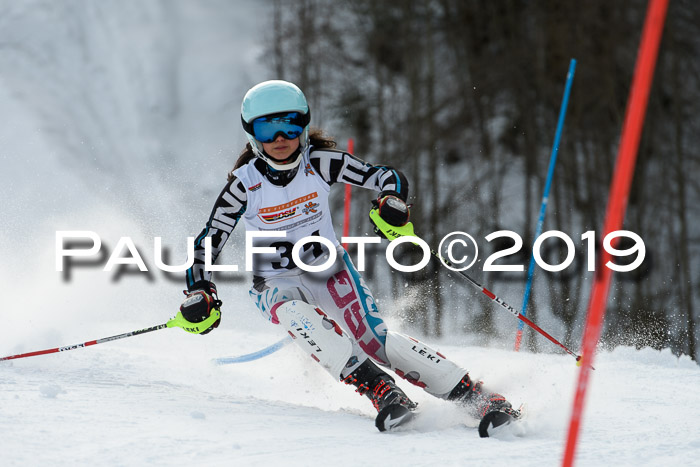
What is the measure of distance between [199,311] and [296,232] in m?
0.62

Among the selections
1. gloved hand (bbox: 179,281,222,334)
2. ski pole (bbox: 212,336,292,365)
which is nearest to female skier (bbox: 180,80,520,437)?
gloved hand (bbox: 179,281,222,334)

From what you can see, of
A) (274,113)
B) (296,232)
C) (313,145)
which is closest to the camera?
(274,113)

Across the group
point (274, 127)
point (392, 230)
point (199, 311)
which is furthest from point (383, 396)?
point (274, 127)

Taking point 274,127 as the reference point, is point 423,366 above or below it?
below

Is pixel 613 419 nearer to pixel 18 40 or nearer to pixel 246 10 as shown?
pixel 18 40

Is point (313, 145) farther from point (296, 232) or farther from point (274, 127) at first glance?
point (296, 232)

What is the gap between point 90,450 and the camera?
2.32 meters

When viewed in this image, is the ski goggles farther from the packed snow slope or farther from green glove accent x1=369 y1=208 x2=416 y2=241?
the packed snow slope

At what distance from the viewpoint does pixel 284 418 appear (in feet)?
9.94

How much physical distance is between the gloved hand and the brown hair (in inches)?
26.4

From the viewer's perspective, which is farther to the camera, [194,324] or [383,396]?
[194,324]

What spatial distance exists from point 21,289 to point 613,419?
4315mm

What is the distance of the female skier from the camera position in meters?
3.37

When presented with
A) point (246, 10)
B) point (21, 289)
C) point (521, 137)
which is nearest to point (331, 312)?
point (21, 289)
